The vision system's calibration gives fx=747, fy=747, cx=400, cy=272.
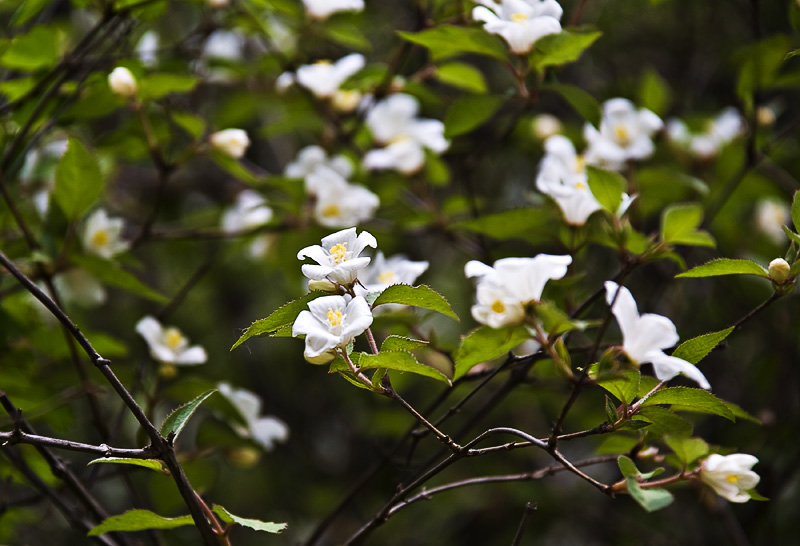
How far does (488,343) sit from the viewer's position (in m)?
0.87

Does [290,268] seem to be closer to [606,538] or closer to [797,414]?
[606,538]

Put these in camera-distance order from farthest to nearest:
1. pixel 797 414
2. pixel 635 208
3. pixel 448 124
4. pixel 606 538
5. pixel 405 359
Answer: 1. pixel 606 538
2. pixel 797 414
3. pixel 635 208
4. pixel 448 124
5. pixel 405 359

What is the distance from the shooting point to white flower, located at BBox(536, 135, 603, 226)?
126cm

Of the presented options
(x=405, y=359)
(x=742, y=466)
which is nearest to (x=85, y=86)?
(x=405, y=359)

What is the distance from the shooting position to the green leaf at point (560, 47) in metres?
1.23

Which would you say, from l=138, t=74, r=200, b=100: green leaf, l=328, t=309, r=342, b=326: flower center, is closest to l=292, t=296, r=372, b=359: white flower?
l=328, t=309, r=342, b=326: flower center

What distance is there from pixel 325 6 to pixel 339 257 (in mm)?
962

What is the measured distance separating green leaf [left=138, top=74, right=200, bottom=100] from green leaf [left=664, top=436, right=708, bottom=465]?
42.3 inches

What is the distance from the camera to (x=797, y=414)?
2188mm

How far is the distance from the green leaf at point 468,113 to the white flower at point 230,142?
1.44 feet

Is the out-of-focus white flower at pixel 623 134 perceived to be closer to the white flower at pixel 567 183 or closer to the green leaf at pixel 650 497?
the white flower at pixel 567 183

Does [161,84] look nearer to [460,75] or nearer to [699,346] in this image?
[460,75]

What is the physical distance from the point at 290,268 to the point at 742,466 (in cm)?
113

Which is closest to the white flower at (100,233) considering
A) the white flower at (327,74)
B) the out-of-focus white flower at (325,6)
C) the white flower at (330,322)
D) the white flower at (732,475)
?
the white flower at (327,74)
